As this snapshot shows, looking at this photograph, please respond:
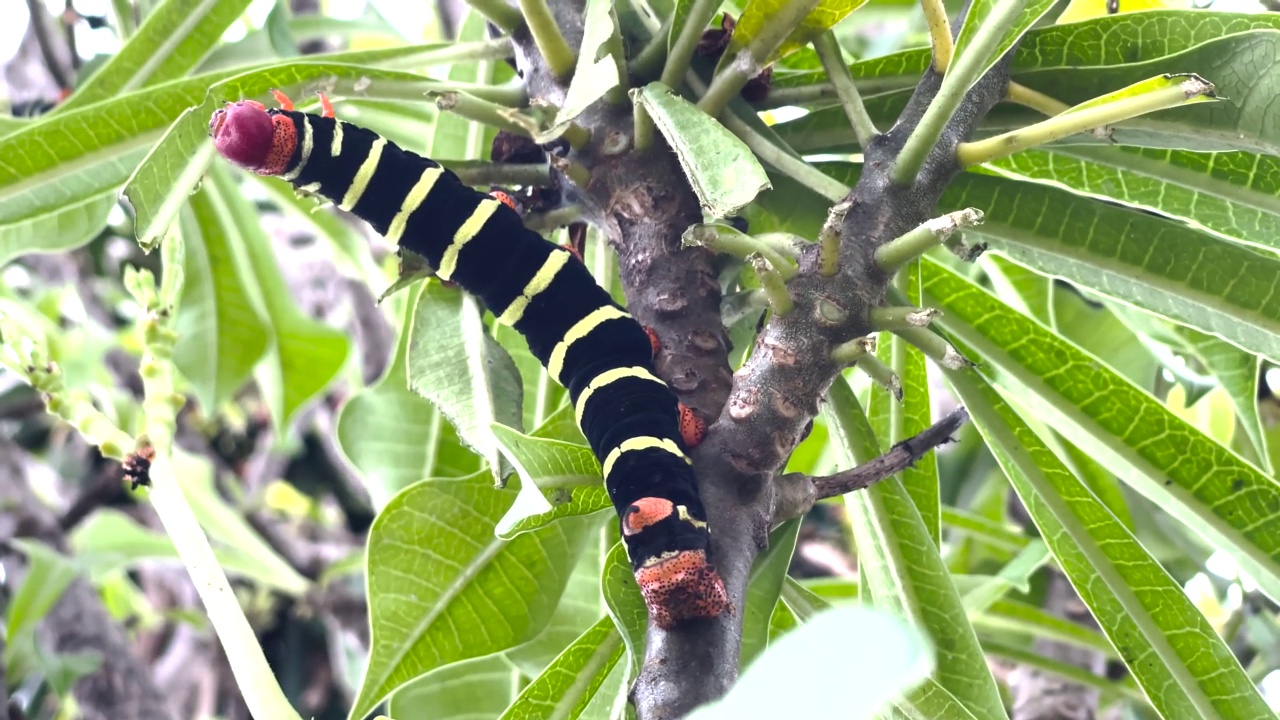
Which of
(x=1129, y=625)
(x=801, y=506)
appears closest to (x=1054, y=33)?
(x=801, y=506)

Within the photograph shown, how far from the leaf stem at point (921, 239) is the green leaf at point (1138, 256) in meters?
0.29

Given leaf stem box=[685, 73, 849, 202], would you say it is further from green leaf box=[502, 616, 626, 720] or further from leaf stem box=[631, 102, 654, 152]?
green leaf box=[502, 616, 626, 720]

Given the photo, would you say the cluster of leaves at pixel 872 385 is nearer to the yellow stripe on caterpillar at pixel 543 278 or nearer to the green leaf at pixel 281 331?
the yellow stripe on caterpillar at pixel 543 278

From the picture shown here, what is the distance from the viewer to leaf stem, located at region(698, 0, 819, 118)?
1076 millimetres

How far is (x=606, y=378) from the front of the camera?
3.62ft

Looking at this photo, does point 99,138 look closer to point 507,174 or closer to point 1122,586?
point 507,174

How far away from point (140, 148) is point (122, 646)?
4.27ft

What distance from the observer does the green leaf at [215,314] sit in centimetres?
226

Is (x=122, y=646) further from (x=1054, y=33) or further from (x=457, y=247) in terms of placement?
(x=1054, y=33)

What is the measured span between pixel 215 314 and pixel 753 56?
153 centimetres

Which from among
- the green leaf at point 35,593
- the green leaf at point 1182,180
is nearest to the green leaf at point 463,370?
the green leaf at point 1182,180

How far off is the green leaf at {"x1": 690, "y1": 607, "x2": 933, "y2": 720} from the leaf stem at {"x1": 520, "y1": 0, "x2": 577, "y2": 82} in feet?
2.72

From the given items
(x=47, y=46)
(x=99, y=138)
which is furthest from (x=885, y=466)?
(x=47, y=46)

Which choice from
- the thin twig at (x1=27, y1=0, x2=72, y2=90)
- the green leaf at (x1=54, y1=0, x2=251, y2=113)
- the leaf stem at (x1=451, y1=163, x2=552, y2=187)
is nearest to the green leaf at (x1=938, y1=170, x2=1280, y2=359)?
the leaf stem at (x1=451, y1=163, x2=552, y2=187)
